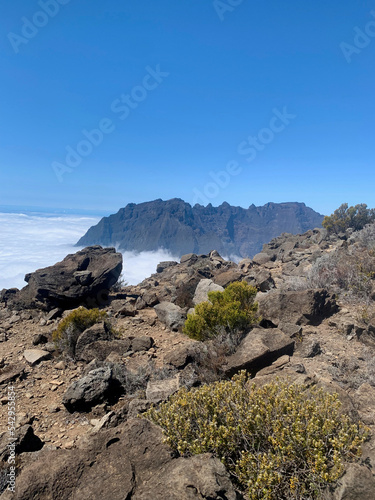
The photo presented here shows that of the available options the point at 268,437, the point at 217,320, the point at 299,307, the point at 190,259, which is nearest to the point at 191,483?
the point at 268,437

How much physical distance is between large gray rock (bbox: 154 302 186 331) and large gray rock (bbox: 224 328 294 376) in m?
3.06

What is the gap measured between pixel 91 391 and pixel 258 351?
11.7ft

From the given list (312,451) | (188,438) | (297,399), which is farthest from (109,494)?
(297,399)

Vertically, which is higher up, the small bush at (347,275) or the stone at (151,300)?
the small bush at (347,275)

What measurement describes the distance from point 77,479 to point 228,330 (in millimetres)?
5203

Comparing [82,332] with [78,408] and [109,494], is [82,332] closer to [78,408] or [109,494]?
[78,408]

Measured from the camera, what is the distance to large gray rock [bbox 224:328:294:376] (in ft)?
18.6

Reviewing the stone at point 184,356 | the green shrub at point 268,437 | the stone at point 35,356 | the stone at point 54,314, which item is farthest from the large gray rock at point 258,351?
the stone at point 54,314

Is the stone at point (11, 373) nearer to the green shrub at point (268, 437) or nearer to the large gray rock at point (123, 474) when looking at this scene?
the large gray rock at point (123, 474)

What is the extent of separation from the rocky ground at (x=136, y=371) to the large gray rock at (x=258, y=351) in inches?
1.0

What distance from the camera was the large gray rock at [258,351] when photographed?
5660 millimetres

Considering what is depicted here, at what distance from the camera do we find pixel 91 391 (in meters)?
5.50

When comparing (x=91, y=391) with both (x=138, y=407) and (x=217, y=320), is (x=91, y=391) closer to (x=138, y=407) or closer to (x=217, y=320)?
(x=138, y=407)

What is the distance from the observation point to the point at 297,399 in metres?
3.42
